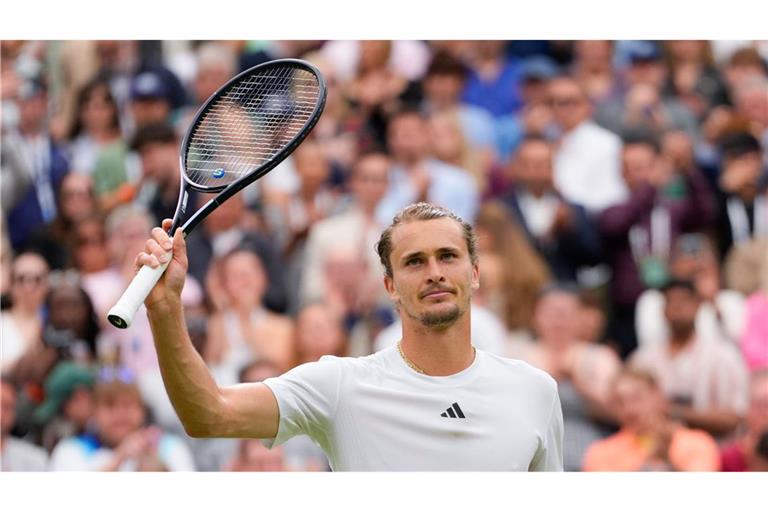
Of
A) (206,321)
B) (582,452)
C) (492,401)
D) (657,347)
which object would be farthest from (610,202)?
(492,401)

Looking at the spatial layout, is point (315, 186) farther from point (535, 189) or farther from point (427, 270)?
point (427, 270)

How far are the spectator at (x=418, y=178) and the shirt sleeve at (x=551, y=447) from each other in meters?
4.81

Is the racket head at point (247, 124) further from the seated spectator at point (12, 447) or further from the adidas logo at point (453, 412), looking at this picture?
the seated spectator at point (12, 447)

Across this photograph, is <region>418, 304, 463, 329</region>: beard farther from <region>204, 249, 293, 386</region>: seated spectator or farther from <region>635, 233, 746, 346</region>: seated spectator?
<region>635, 233, 746, 346</region>: seated spectator

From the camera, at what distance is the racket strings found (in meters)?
4.73

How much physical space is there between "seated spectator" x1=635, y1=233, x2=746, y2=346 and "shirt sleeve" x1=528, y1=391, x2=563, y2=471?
4549 millimetres

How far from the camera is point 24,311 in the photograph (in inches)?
373

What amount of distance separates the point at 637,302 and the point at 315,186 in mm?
2408

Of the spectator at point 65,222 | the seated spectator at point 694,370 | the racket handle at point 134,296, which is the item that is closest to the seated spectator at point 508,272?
the seated spectator at point 694,370

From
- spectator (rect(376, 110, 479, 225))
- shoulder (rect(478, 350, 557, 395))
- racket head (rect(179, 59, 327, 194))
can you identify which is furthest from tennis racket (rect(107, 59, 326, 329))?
spectator (rect(376, 110, 479, 225))

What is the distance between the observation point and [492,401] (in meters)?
4.34

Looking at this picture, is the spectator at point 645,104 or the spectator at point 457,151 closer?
the spectator at point 457,151

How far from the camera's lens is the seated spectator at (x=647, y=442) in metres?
8.28
